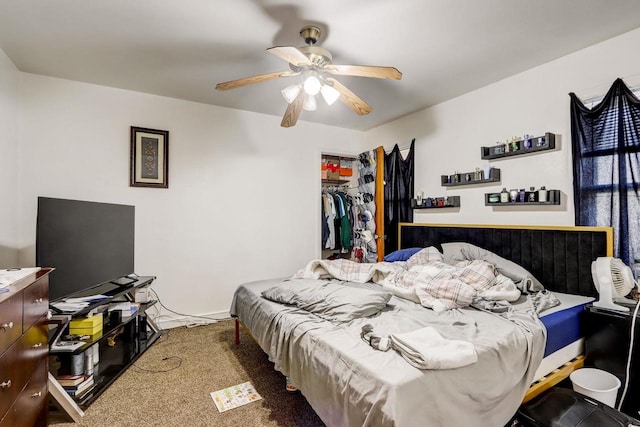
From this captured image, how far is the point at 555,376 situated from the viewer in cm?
175

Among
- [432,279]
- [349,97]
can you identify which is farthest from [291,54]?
[432,279]

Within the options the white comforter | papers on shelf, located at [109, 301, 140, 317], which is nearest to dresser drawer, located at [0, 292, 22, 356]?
papers on shelf, located at [109, 301, 140, 317]

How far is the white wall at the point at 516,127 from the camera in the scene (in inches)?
91.5

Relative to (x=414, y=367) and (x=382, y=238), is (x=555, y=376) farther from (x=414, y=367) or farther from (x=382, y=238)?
(x=382, y=238)

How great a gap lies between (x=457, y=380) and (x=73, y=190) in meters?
3.42

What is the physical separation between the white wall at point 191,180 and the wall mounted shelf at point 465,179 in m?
1.63

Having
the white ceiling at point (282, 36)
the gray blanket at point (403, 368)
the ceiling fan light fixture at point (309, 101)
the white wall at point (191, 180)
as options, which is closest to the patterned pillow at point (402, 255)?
the white wall at point (191, 180)

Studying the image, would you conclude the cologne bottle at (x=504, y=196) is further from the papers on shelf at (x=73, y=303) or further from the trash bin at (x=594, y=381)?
the papers on shelf at (x=73, y=303)

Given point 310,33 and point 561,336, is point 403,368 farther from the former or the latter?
point 310,33

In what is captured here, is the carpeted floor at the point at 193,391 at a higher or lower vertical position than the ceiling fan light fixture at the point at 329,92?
lower

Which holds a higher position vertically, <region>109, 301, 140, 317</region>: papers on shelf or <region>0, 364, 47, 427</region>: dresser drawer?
<region>109, 301, 140, 317</region>: papers on shelf

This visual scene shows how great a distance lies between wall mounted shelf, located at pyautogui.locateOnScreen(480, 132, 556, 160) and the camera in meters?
2.51

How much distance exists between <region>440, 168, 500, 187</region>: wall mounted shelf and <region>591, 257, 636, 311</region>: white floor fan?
1.16 metres

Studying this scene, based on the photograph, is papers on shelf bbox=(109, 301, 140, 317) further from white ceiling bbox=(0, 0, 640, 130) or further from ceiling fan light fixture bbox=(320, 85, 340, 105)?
ceiling fan light fixture bbox=(320, 85, 340, 105)
